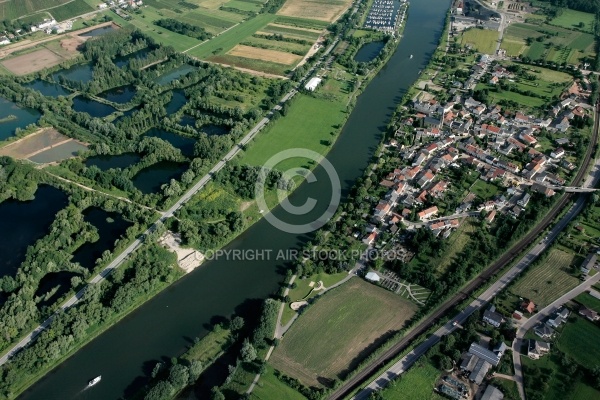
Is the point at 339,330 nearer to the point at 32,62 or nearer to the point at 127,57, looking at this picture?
the point at 127,57

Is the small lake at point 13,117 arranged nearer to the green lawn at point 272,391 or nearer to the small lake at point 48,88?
the small lake at point 48,88

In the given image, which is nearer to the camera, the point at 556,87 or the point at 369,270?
the point at 369,270

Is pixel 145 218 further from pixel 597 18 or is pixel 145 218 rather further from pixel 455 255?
pixel 597 18

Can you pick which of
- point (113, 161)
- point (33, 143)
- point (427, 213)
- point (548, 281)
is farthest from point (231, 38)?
point (548, 281)

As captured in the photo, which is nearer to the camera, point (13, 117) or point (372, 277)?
point (372, 277)

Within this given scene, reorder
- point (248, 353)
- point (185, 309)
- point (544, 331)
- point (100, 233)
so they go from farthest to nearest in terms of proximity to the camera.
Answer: point (100, 233)
point (185, 309)
point (544, 331)
point (248, 353)

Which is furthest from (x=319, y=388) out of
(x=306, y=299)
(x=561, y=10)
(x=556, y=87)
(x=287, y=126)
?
(x=561, y=10)

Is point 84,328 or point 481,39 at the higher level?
point 481,39
